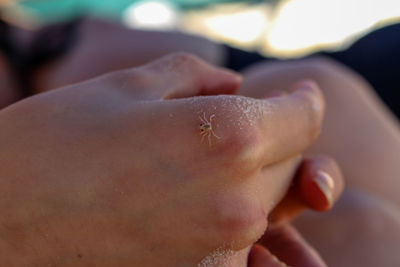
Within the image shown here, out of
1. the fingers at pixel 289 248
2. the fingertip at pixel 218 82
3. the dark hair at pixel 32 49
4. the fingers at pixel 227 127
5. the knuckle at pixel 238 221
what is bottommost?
the dark hair at pixel 32 49

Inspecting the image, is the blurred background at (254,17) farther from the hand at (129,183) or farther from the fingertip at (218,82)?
the hand at (129,183)

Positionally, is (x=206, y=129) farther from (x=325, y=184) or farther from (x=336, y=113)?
(x=336, y=113)

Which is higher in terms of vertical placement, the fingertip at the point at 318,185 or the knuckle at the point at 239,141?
the knuckle at the point at 239,141

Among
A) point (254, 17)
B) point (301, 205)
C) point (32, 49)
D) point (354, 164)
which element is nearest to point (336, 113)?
point (354, 164)

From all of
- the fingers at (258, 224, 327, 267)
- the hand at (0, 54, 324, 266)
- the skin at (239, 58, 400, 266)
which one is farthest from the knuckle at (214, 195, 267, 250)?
the skin at (239, 58, 400, 266)

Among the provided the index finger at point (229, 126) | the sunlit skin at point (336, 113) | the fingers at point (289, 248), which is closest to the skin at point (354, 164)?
the sunlit skin at point (336, 113)

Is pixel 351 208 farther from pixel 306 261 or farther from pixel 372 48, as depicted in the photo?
pixel 372 48

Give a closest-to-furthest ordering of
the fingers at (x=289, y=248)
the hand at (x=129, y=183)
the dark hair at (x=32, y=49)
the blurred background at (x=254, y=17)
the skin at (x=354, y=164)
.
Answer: the hand at (x=129, y=183) → the fingers at (x=289, y=248) → the skin at (x=354, y=164) → the dark hair at (x=32, y=49) → the blurred background at (x=254, y=17)
